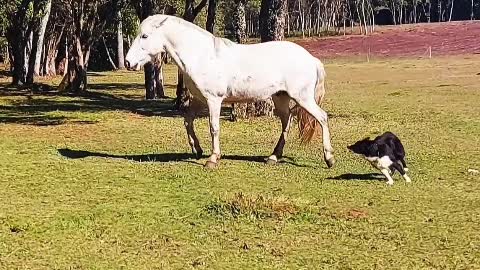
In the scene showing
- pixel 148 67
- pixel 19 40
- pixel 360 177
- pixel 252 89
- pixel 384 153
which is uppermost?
pixel 19 40

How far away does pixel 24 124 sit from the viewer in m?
18.6

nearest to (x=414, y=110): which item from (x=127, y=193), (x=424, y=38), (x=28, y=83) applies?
(x=127, y=193)

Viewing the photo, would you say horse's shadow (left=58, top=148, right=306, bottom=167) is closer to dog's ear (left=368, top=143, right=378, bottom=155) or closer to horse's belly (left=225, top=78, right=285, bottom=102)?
horse's belly (left=225, top=78, right=285, bottom=102)

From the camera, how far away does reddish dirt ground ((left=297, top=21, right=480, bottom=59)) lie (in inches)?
2724

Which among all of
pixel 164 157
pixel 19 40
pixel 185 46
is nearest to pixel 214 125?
pixel 185 46

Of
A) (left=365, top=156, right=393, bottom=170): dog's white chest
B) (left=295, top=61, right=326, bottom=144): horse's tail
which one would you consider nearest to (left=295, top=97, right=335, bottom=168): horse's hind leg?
(left=295, top=61, right=326, bottom=144): horse's tail

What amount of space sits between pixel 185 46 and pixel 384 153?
11.4 feet

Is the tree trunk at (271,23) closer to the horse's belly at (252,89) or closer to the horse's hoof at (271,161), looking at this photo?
the horse's hoof at (271,161)

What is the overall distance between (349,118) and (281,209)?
11.6 meters

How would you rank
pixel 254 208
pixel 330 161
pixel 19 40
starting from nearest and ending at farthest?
pixel 254 208
pixel 330 161
pixel 19 40

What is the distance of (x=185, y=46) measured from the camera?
11.5 meters

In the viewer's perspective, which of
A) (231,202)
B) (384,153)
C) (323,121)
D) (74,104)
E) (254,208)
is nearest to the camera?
(254,208)

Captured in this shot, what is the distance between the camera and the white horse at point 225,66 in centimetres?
1145

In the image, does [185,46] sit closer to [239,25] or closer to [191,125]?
[191,125]
